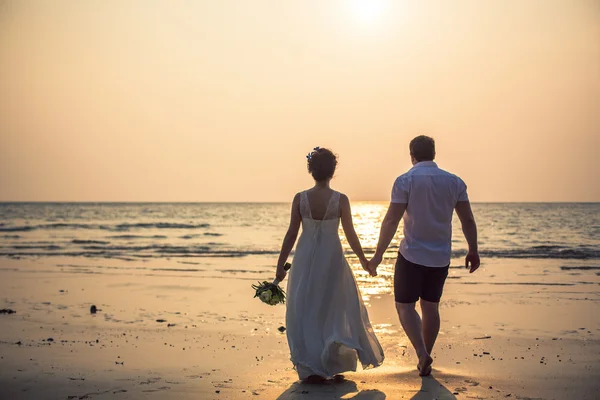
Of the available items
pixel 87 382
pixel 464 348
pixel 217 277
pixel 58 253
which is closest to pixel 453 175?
pixel 464 348

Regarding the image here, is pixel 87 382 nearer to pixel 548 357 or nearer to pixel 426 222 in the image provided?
pixel 426 222

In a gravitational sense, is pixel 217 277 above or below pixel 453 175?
below

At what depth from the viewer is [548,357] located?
698 centimetres

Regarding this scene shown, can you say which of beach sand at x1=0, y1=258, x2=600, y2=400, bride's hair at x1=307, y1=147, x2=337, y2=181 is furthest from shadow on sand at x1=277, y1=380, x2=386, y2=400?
bride's hair at x1=307, y1=147, x2=337, y2=181

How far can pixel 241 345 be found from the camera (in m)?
7.54

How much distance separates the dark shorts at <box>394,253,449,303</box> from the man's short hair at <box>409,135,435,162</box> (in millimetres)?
933

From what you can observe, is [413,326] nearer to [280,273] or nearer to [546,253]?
[280,273]

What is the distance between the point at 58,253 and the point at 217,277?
1024cm

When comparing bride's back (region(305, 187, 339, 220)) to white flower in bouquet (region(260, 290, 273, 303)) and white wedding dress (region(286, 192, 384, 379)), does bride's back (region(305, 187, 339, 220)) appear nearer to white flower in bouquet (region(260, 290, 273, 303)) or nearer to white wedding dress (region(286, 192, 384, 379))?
white wedding dress (region(286, 192, 384, 379))

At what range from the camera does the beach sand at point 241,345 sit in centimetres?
563

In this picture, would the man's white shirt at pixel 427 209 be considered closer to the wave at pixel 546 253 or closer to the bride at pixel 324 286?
the bride at pixel 324 286

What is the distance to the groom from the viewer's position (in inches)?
240

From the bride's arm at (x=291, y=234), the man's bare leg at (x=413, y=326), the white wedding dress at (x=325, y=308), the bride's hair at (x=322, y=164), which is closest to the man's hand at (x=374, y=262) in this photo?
the white wedding dress at (x=325, y=308)

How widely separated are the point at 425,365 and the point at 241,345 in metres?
2.34
